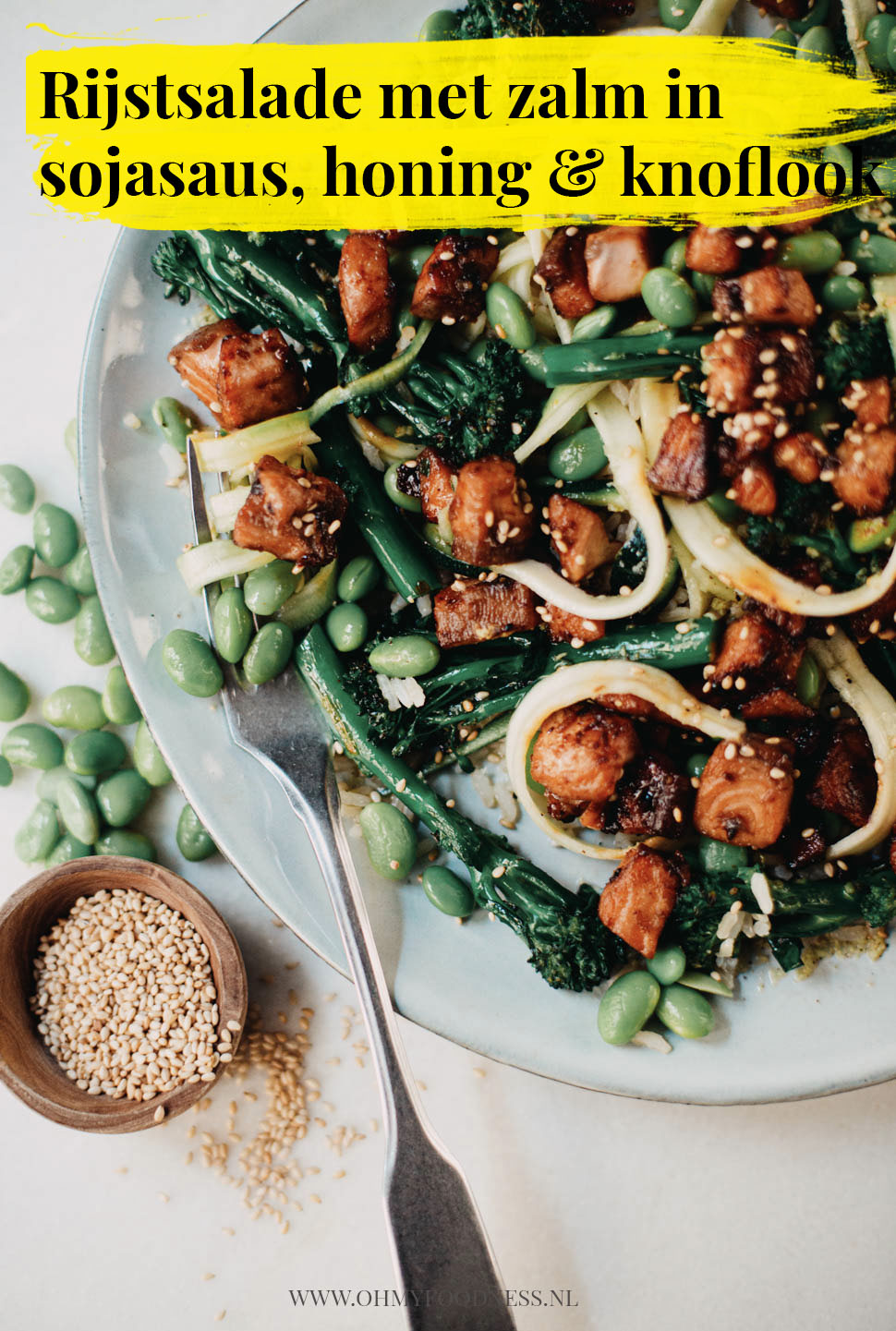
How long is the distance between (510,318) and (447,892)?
6.17ft

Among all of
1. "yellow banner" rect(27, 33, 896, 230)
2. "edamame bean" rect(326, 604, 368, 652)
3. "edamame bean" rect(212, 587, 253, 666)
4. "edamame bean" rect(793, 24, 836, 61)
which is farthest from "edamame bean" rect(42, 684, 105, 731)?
"edamame bean" rect(793, 24, 836, 61)

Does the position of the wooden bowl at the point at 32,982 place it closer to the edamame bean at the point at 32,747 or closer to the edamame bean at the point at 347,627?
the edamame bean at the point at 32,747

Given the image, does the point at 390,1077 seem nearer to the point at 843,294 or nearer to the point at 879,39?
the point at 843,294

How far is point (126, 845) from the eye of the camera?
3580 mm

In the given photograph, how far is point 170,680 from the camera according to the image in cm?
319

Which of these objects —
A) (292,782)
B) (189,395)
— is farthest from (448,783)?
(189,395)

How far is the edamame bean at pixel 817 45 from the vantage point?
281 cm

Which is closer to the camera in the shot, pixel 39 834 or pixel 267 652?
pixel 267 652

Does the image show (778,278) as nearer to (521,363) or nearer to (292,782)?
(521,363)

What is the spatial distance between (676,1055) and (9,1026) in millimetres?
2426

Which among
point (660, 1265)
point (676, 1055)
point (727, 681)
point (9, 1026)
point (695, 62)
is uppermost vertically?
point (695, 62)

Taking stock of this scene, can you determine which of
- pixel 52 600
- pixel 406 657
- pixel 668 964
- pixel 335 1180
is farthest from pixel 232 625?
pixel 335 1180

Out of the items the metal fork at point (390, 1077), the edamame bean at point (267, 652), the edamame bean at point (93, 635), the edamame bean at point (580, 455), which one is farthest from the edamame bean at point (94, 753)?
the edamame bean at point (580, 455)

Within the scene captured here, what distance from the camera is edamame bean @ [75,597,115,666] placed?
364cm
